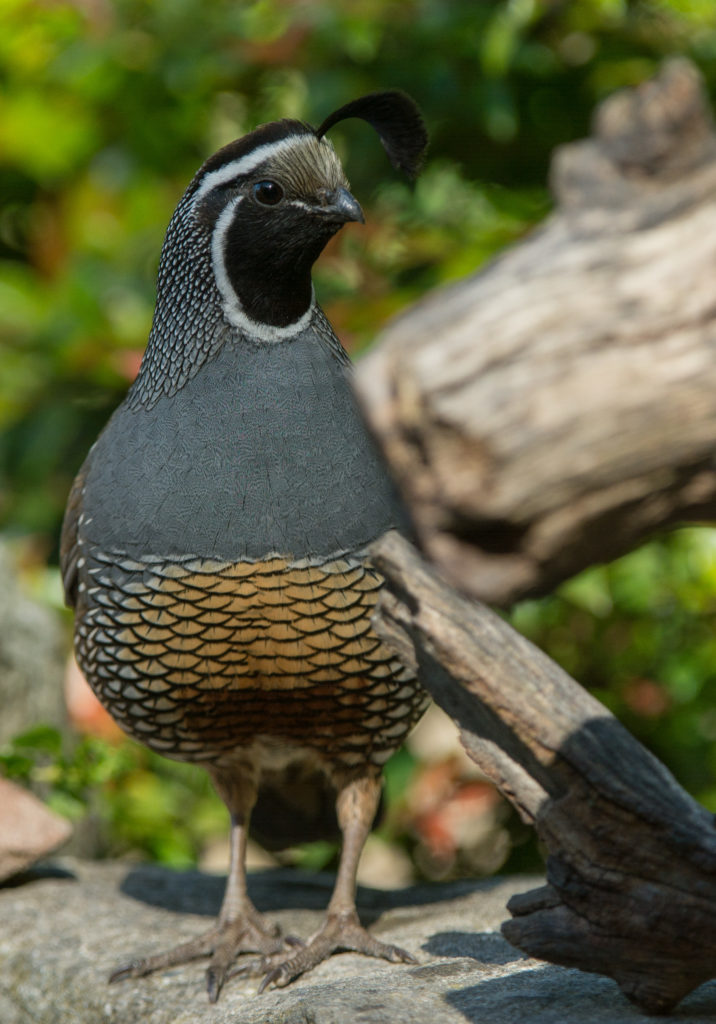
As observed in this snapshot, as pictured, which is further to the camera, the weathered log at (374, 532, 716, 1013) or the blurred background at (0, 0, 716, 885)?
the blurred background at (0, 0, 716, 885)

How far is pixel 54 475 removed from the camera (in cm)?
438

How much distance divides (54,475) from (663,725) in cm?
211

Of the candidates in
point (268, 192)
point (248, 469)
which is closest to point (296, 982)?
point (248, 469)

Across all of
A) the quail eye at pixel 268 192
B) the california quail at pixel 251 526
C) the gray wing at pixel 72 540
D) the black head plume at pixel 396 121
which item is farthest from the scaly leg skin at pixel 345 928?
the black head plume at pixel 396 121

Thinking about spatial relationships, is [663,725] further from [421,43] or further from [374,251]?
[421,43]

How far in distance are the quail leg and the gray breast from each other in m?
0.85

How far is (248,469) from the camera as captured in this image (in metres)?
2.79

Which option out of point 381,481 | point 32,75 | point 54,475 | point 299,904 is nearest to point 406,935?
point 299,904

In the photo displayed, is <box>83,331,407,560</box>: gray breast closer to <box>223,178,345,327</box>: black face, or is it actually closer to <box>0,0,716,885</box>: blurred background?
<box>223,178,345,327</box>: black face

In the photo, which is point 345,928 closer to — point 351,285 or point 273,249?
point 273,249

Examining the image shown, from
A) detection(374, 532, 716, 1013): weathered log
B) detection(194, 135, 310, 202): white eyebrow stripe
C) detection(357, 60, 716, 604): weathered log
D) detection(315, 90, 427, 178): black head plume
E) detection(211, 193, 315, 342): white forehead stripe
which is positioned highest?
detection(315, 90, 427, 178): black head plume

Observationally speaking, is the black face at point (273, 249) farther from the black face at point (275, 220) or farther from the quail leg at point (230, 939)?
the quail leg at point (230, 939)

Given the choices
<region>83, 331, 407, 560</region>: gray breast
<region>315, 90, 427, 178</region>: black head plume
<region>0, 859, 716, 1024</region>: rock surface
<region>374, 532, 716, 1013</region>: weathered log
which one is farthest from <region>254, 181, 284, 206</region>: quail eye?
<region>0, 859, 716, 1024</region>: rock surface

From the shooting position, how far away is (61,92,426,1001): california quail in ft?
8.97
